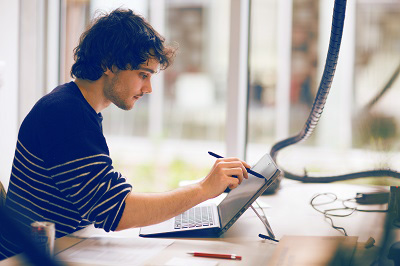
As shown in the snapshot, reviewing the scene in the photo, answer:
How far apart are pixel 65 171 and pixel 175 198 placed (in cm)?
27

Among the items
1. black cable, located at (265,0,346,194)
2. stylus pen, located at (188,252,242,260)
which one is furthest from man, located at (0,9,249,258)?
black cable, located at (265,0,346,194)

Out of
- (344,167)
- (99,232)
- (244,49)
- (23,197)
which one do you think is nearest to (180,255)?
(99,232)

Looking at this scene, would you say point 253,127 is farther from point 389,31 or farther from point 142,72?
point 389,31

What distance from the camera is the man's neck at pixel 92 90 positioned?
1.27m

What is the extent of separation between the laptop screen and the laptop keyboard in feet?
0.12

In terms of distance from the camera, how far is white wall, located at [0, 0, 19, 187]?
78.3 inches

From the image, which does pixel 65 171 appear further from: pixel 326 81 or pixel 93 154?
pixel 326 81

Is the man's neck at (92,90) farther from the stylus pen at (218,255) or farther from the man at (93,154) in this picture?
the stylus pen at (218,255)

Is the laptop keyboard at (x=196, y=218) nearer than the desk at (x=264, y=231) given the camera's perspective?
No

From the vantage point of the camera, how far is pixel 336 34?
1.06 metres

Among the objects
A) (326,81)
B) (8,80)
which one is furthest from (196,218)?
(8,80)

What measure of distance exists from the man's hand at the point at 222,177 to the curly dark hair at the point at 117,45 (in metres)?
0.40

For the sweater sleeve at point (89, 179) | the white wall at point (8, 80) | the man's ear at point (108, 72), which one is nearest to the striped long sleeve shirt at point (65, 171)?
the sweater sleeve at point (89, 179)

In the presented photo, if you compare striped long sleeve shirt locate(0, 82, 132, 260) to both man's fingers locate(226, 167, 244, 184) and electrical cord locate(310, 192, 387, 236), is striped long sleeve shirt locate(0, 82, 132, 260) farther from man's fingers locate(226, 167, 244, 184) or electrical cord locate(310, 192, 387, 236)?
electrical cord locate(310, 192, 387, 236)
